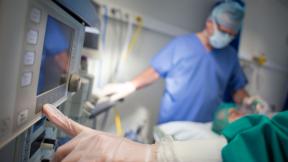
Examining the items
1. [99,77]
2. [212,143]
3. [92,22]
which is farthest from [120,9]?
[212,143]

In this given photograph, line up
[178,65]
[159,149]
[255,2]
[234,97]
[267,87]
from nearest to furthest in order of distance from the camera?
[159,149], [178,65], [234,97], [255,2], [267,87]

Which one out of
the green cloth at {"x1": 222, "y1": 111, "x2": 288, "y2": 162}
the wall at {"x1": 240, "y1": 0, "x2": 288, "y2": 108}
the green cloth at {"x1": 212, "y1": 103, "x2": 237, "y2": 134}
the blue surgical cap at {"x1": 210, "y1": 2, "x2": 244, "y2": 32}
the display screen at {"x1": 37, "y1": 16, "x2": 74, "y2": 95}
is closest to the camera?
the display screen at {"x1": 37, "y1": 16, "x2": 74, "y2": 95}

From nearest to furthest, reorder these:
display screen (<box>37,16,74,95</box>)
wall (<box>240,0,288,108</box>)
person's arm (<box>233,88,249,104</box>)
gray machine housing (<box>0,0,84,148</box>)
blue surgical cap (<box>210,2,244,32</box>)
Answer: gray machine housing (<box>0,0,84,148</box>) → display screen (<box>37,16,74,95</box>) → blue surgical cap (<box>210,2,244,32</box>) → person's arm (<box>233,88,249,104</box>) → wall (<box>240,0,288,108</box>)

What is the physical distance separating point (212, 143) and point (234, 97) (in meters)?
1.46

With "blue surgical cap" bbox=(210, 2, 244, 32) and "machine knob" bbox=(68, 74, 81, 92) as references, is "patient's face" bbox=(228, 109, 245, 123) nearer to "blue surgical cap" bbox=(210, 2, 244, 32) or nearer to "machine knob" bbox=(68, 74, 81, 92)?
"blue surgical cap" bbox=(210, 2, 244, 32)

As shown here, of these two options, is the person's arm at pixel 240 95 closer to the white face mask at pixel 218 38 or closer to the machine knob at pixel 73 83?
the white face mask at pixel 218 38

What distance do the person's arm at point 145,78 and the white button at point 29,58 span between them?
123 centimetres

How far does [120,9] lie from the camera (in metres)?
1.67

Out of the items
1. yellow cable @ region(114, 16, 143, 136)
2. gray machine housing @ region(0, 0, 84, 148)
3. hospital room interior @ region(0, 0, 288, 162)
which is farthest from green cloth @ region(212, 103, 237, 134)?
gray machine housing @ region(0, 0, 84, 148)

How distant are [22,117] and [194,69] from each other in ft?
4.64

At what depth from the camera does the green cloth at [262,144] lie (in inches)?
25.0

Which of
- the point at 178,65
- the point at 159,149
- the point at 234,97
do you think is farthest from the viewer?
the point at 234,97

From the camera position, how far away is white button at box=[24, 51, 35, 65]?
37 centimetres

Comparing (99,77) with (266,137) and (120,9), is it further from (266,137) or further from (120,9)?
(266,137)
